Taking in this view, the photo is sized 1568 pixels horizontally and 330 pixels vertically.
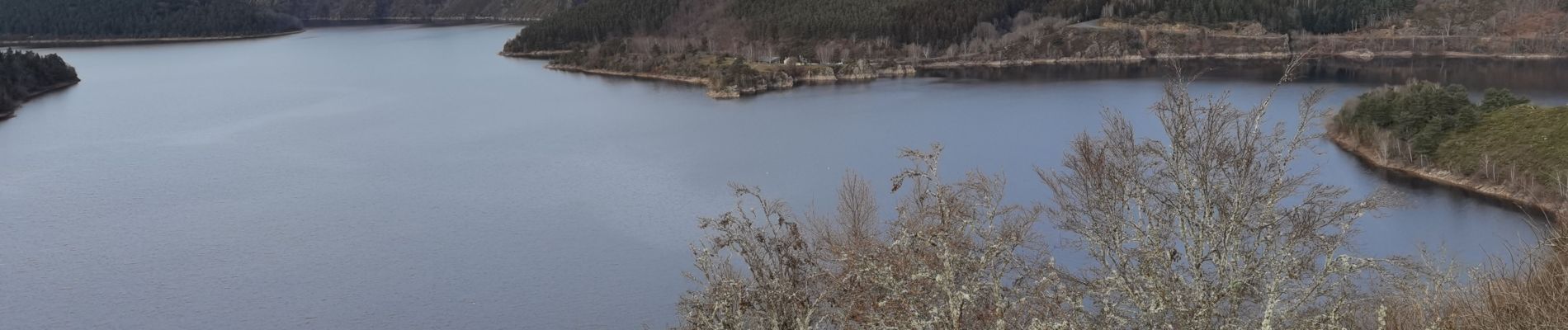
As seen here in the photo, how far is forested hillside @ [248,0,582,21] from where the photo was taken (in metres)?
118

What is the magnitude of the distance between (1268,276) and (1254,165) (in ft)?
1.99

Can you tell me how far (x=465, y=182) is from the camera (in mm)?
26719

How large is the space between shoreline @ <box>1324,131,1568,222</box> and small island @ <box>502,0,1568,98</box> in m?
25.3

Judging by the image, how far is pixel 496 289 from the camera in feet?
59.1

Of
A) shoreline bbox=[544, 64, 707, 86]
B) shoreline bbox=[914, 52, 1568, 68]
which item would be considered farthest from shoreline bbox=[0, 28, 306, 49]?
shoreline bbox=[914, 52, 1568, 68]

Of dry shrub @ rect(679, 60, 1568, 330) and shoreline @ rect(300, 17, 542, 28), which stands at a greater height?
shoreline @ rect(300, 17, 542, 28)

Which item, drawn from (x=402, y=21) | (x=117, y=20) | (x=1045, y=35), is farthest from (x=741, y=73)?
(x=402, y=21)

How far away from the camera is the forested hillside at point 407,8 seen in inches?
4641

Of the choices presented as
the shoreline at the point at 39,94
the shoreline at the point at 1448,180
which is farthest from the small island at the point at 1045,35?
the shoreline at the point at 1448,180

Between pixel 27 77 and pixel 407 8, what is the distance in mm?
83459

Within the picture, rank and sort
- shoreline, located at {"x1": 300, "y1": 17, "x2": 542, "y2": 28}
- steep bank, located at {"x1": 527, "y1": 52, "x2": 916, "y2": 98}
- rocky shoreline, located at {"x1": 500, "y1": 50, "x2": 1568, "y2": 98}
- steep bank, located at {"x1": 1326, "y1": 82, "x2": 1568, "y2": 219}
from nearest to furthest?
steep bank, located at {"x1": 1326, "y1": 82, "x2": 1568, "y2": 219} → steep bank, located at {"x1": 527, "y1": 52, "x2": 916, "y2": 98} → rocky shoreline, located at {"x1": 500, "y1": 50, "x2": 1568, "y2": 98} → shoreline, located at {"x1": 300, "y1": 17, "x2": 542, "y2": 28}

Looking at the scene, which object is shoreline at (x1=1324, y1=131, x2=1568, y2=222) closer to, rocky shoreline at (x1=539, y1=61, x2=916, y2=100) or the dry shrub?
the dry shrub

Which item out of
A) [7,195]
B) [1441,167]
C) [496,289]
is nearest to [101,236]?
[7,195]

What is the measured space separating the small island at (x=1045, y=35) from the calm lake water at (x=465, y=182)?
19.7 feet
